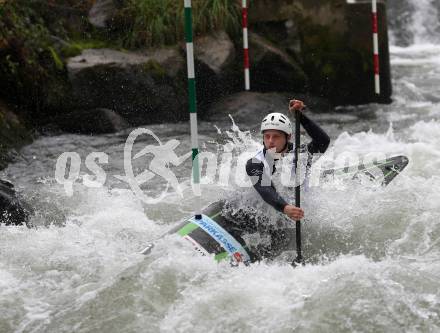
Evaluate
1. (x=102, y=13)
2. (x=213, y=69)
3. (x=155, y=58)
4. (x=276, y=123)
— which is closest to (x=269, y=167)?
(x=276, y=123)

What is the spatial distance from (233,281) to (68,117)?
5.13 meters

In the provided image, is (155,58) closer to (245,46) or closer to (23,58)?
(245,46)

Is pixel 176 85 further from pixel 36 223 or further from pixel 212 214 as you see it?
pixel 212 214

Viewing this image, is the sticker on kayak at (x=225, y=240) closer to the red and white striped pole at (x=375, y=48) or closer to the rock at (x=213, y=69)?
the rock at (x=213, y=69)

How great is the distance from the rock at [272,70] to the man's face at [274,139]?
518 centimetres

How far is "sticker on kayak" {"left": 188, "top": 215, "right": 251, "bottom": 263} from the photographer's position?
4.79 metres

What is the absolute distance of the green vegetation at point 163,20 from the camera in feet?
32.6

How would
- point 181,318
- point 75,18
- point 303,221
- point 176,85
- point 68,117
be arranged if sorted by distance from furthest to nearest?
point 75,18 < point 176,85 < point 68,117 < point 303,221 < point 181,318

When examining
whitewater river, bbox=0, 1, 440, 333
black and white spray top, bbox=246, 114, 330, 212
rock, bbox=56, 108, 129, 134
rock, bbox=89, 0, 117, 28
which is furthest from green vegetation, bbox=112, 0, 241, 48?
black and white spray top, bbox=246, 114, 330, 212

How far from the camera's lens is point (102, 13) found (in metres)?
10.2

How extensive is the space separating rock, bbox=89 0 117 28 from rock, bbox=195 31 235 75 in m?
1.32

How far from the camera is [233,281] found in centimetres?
450

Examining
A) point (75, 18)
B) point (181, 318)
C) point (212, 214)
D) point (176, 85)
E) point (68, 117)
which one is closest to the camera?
point (181, 318)

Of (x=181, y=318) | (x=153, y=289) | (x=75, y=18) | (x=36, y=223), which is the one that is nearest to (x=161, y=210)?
(x=36, y=223)
